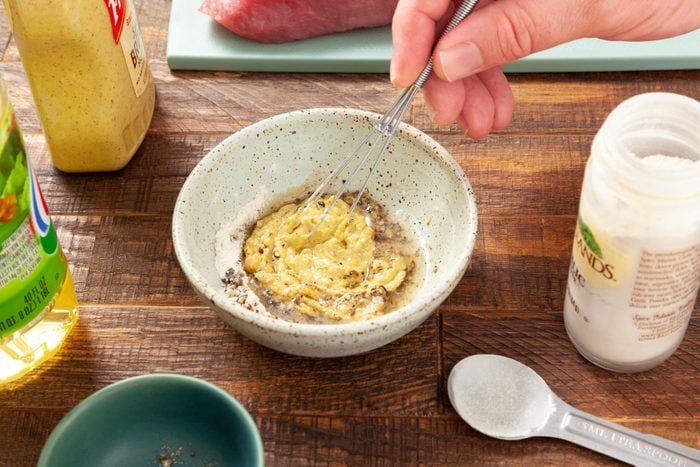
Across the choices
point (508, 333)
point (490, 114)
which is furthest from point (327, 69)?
point (508, 333)

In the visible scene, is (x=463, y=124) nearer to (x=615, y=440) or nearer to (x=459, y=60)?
(x=459, y=60)

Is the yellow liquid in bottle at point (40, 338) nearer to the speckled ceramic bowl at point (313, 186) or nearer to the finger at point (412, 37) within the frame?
the speckled ceramic bowl at point (313, 186)

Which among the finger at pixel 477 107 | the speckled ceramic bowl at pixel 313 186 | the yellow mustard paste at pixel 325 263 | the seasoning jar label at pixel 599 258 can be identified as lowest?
the yellow mustard paste at pixel 325 263

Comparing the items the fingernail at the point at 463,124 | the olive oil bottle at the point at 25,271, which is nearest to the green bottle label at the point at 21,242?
the olive oil bottle at the point at 25,271

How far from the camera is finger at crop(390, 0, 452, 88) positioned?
3.39ft

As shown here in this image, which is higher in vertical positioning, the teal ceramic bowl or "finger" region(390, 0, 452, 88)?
"finger" region(390, 0, 452, 88)

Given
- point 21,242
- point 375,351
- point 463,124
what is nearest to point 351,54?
point 463,124

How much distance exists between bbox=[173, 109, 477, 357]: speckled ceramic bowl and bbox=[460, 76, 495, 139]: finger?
0.11 metres

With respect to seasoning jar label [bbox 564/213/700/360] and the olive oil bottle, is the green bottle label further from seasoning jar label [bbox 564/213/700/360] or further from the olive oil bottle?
seasoning jar label [bbox 564/213/700/360]

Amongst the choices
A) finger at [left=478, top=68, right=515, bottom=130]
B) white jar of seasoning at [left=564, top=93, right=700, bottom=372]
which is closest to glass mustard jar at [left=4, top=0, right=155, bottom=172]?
finger at [left=478, top=68, right=515, bottom=130]

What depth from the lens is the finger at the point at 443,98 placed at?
3.65 feet

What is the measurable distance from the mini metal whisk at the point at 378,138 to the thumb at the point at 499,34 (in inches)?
0.6

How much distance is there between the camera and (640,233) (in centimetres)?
83

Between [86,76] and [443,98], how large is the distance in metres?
0.43
